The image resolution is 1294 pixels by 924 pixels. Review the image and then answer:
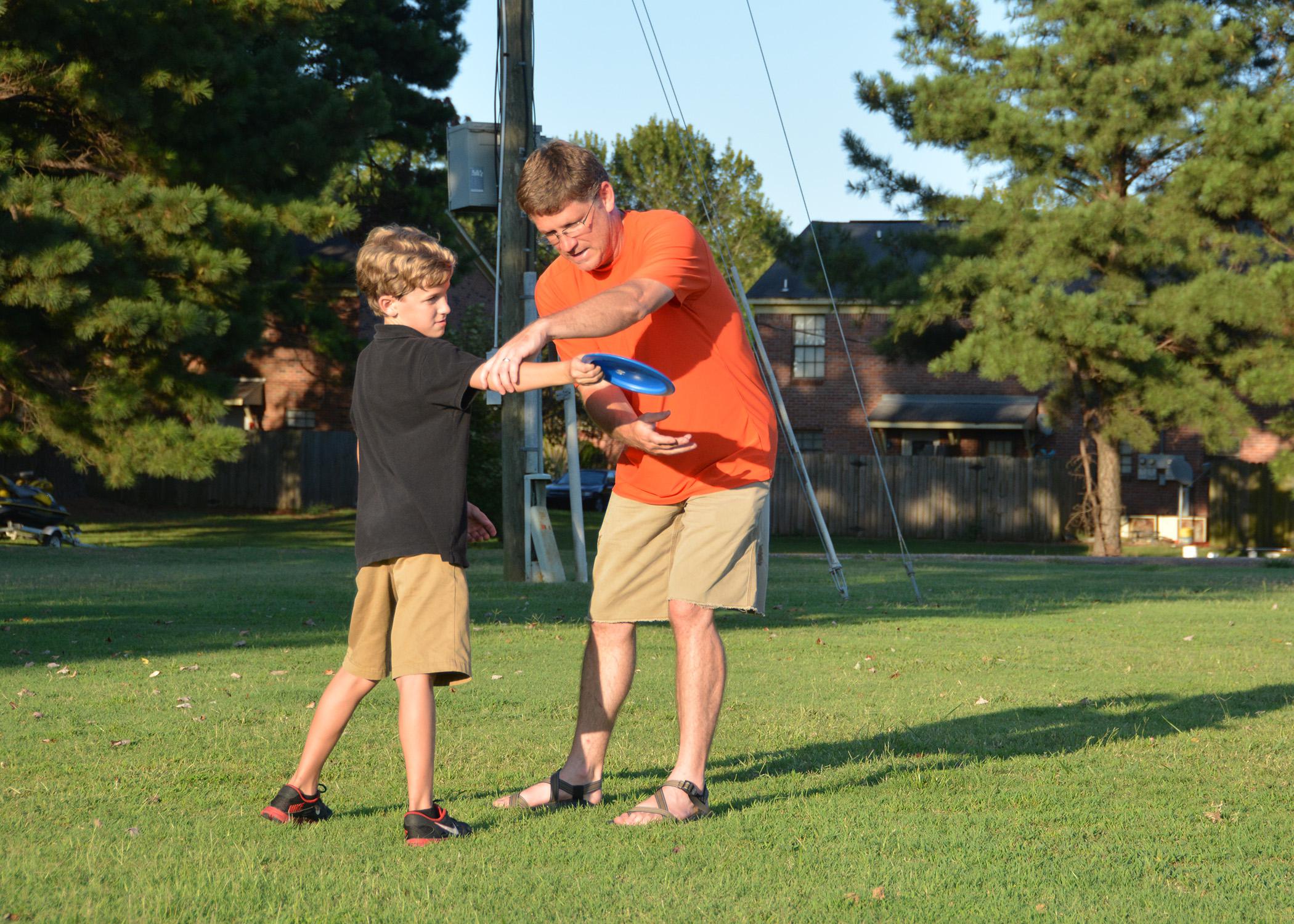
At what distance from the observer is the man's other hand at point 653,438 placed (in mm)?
4047

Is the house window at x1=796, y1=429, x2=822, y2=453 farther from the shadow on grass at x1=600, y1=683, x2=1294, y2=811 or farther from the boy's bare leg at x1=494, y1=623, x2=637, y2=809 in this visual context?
the boy's bare leg at x1=494, y1=623, x2=637, y2=809

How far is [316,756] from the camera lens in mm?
4039

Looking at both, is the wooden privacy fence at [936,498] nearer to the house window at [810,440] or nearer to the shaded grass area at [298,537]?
the shaded grass area at [298,537]

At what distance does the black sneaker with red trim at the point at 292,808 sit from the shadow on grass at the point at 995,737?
1.19 m

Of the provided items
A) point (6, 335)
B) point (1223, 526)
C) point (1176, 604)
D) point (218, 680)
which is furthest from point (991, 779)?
point (1223, 526)

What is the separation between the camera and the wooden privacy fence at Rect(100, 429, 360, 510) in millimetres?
33938

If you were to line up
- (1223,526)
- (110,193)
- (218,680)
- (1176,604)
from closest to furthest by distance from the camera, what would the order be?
1. (218,680)
2. (1176,604)
3. (110,193)
4. (1223,526)

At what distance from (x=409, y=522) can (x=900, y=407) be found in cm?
3120

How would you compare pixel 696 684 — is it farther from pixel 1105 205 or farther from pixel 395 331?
pixel 1105 205

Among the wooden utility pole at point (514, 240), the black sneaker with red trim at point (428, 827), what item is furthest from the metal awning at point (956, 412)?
the black sneaker with red trim at point (428, 827)

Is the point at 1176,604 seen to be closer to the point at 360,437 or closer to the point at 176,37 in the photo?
the point at 360,437

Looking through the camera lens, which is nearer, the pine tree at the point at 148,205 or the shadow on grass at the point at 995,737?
the shadow on grass at the point at 995,737

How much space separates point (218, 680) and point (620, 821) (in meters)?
3.69

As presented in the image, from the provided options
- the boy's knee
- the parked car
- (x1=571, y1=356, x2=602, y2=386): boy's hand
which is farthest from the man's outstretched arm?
the parked car
